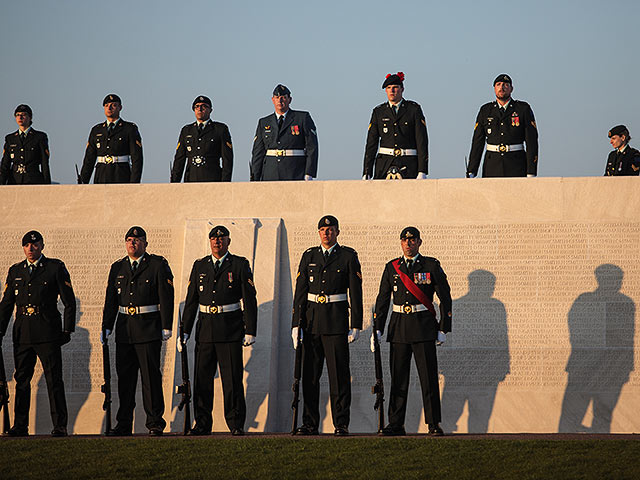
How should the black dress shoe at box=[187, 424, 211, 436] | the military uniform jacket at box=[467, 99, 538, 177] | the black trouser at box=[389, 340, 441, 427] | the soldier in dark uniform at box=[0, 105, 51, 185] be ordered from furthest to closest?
1. the soldier in dark uniform at box=[0, 105, 51, 185]
2. the military uniform jacket at box=[467, 99, 538, 177]
3. the black dress shoe at box=[187, 424, 211, 436]
4. the black trouser at box=[389, 340, 441, 427]

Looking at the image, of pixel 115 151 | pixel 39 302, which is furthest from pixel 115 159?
pixel 39 302

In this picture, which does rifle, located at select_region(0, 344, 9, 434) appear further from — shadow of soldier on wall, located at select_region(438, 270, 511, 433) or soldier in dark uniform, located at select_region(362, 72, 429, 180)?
soldier in dark uniform, located at select_region(362, 72, 429, 180)

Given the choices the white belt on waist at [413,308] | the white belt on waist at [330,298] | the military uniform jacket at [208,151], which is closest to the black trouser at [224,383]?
the white belt on waist at [330,298]

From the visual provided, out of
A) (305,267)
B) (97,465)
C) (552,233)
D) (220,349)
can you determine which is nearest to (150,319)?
(220,349)

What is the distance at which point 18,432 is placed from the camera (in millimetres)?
11375

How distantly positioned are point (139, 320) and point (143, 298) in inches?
9.5

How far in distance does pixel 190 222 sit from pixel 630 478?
6.94m

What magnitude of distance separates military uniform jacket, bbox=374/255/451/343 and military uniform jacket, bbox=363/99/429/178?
2.80 meters

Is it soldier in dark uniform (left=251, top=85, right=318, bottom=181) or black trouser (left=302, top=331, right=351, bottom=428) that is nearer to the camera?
black trouser (left=302, top=331, right=351, bottom=428)

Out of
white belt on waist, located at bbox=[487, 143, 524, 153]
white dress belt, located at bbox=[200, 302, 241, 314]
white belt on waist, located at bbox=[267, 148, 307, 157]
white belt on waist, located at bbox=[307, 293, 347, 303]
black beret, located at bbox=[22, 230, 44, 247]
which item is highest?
white belt on waist, located at bbox=[487, 143, 524, 153]

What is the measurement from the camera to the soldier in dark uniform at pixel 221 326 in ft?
36.6

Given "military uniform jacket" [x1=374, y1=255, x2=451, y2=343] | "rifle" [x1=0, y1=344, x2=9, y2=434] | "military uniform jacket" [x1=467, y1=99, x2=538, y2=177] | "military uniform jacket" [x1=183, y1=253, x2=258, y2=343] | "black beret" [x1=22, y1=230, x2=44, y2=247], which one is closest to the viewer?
"military uniform jacket" [x1=374, y1=255, x2=451, y2=343]

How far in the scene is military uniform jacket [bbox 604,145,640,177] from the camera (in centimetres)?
1380

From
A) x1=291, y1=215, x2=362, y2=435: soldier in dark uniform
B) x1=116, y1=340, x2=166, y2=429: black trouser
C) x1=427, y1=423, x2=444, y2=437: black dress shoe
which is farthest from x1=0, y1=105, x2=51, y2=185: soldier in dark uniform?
x1=427, y1=423, x2=444, y2=437: black dress shoe
